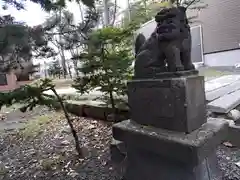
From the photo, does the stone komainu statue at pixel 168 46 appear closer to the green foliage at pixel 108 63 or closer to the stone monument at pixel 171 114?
the stone monument at pixel 171 114

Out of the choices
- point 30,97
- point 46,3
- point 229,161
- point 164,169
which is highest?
point 46,3

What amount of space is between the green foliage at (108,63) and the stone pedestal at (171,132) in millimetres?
918

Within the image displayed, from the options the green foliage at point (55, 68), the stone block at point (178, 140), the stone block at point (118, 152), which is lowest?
the stone block at point (118, 152)

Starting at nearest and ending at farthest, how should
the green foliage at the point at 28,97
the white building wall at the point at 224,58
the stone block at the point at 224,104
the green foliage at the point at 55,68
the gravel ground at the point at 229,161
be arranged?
the gravel ground at the point at 229,161 < the green foliage at the point at 28,97 < the stone block at the point at 224,104 < the green foliage at the point at 55,68 < the white building wall at the point at 224,58

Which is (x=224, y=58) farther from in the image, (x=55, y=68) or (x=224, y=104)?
(x=55, y=68)

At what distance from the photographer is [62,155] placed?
9.51 feet

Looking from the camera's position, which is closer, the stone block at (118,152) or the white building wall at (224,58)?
the stone block at (118,152)

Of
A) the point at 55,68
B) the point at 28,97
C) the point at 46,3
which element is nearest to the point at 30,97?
the point at 28,97

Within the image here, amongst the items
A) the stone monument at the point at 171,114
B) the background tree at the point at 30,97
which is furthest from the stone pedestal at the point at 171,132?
the background tree at the point at 30,97

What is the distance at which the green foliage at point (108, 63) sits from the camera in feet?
9.45

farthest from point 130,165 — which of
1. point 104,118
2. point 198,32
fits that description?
point 198,32

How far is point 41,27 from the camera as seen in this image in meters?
2.26

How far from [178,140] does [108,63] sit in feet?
4.98

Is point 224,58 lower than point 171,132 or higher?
higher
